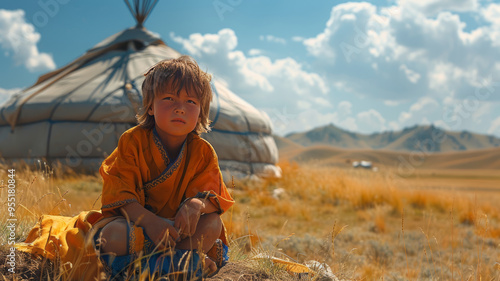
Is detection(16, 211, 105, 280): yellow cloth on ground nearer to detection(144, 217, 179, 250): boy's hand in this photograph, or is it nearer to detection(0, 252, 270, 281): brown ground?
detection(0, 252, 270, 281): brown ground

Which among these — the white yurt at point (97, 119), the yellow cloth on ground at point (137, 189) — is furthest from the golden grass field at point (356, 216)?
the yellow cloth on ground at point (137, 189)

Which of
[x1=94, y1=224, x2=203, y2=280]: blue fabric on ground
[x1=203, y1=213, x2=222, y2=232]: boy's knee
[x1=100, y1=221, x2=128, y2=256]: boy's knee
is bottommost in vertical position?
[x1=94, y1=224, x2=203, y2=280]: blue fabric on ground

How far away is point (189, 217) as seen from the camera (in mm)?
1459

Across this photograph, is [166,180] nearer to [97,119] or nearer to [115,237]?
[115,237]

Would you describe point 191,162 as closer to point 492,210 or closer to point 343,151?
point 492,210

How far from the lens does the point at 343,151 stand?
12962 cm

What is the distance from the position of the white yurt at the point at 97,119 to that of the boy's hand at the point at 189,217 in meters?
4.49

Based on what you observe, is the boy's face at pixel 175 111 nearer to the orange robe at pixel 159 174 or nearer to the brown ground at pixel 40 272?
the orange robe at pixel 159 174

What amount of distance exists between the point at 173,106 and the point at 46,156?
5548 mm

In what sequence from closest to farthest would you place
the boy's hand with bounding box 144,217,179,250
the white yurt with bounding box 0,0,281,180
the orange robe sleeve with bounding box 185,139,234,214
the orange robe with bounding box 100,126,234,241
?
the boy's hand with bounding box 144,217,179,250 < the orange robe with bounding box 100,126,234,241 < the orange robe sleeve with bounding box 185,139,234,214 < the white yurt with bounding box 0,0,281,180

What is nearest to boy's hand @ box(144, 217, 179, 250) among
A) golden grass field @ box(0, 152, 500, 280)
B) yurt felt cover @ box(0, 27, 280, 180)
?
golden grass field @ box(0, 152, 500, 280)

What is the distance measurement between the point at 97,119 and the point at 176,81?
16.8 ft

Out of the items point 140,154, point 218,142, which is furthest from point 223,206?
point 218,142

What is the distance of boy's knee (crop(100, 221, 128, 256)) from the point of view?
1.44 metres
